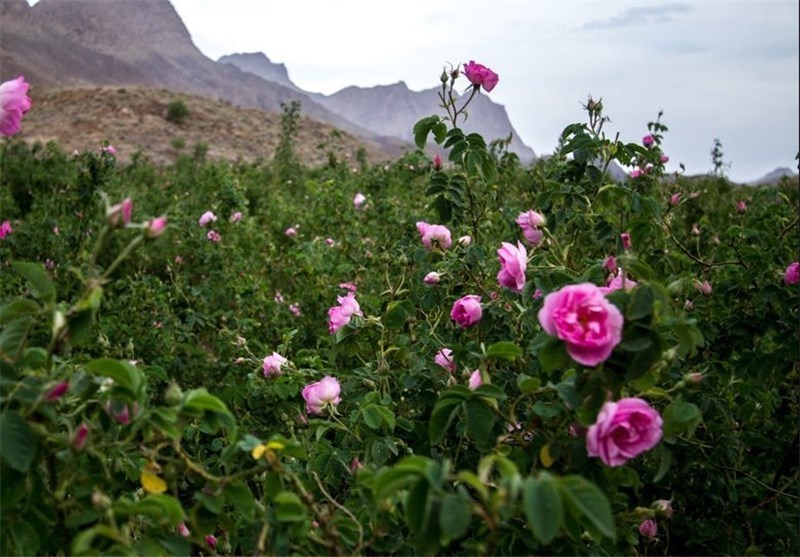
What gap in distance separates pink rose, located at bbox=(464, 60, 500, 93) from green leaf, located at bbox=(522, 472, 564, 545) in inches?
54.3

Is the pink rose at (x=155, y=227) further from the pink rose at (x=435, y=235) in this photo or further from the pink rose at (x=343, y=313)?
the pink rose at (x=435, y=235)

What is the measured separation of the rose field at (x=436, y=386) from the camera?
91 cm

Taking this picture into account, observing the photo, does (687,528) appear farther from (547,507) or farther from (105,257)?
(105,257)

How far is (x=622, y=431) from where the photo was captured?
3.18 ft

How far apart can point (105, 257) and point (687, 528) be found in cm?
389

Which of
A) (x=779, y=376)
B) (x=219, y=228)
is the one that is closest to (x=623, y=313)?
(x=779, y=376)

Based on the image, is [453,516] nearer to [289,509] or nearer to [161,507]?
[289,509]

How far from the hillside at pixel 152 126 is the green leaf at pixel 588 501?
51.6 ft

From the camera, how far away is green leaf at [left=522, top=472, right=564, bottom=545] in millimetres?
729

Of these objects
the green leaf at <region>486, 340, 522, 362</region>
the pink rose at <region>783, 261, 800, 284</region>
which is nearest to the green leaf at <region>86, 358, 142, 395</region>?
the green leaf at <region>486, 340, 522, 362</region>

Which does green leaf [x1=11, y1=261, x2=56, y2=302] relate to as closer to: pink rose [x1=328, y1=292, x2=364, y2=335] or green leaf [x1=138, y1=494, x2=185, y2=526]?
green leaf [x1=138, y1=494, x2=185, y2=526]

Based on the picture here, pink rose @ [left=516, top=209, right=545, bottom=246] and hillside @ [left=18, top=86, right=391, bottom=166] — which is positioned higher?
hillside @ [left=18, top=86, right=391, bottom=166]

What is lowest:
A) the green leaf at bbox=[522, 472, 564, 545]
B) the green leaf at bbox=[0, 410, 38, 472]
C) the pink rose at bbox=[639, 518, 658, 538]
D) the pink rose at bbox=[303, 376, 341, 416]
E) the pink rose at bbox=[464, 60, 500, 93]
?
the pink rose at bbox=[639, 518, 658, 538]

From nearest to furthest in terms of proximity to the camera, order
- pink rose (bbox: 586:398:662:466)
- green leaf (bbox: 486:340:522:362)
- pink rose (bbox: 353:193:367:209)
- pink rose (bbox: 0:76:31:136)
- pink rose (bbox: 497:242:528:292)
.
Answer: pink rose (bbox: 586:398:662:466)
green leaf (bbox: 486:340:522:362)
pink rose (bbox: 0:76:31:136)
pink rose (bbox: 497:242:528:292)
pink rose (bbox: 353:193:367:209)
